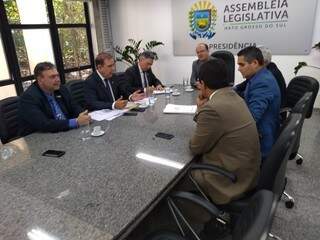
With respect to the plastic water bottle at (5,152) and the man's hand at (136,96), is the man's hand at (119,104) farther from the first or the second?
the plastic water bottle at (5,152)

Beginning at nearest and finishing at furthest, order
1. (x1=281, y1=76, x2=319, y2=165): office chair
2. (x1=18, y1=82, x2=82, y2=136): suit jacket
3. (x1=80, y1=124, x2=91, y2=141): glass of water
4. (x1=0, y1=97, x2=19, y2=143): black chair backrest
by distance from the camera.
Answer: (x1=80, y1=124, x2=91, y2=141): glass of water < (x1=18, y1=82, x2=82, y2=136): suit jacket < (x1=0, y1=97, x2=19, y2=143): black chair backrest < (x1=281, y1=76, x2=319, y2=165): office chair

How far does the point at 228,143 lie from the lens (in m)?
1.47

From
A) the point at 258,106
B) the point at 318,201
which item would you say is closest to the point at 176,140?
the point at 258,106

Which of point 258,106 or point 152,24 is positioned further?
point 152,24

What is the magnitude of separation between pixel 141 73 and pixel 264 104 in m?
2.05

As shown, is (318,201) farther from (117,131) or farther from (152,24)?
(152,24)

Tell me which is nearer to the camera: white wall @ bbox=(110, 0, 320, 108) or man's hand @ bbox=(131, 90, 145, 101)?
man's hand @ bbox=(131, 90, 145, 101)

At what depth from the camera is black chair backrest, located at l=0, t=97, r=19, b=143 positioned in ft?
7.43

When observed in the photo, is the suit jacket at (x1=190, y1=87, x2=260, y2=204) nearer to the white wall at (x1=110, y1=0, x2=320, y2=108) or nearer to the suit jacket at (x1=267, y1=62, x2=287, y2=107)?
the suit jacket at (x1=267, y1=62, x2=287, y2=107)

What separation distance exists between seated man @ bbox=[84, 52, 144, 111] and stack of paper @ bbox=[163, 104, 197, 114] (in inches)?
18.7

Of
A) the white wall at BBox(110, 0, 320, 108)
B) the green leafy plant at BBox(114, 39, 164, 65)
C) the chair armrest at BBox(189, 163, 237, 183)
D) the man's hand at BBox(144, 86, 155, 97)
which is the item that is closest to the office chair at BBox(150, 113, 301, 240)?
the chair armrest at BBox(189, 163, 237, 183)

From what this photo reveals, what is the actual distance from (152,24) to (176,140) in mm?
4405

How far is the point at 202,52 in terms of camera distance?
3.97 m

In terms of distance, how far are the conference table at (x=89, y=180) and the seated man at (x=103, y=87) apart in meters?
0.61
